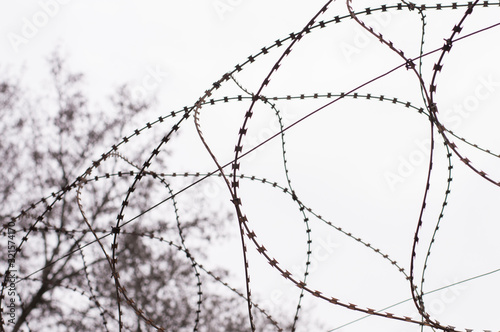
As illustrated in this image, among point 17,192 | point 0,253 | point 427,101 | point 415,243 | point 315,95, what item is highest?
point 17,192

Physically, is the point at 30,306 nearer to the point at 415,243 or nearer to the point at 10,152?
the point at 10,152

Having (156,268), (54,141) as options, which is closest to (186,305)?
(156,268)

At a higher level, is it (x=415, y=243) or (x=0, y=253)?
(x=0, y=253)

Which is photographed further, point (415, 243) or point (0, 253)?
point (0, 253)

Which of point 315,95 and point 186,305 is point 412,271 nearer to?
point 315,95

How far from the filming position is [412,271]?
2.07m

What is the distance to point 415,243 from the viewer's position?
2.16 m

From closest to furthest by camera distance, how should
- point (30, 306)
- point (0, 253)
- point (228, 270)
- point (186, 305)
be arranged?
point (30, 306) → point (0, 253) → point (186, 305) → point (228, 270)

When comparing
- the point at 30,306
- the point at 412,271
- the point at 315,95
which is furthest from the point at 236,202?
the point at 30,306

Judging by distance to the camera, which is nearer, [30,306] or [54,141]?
[30,306]

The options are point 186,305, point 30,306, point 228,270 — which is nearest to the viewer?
point 30,306

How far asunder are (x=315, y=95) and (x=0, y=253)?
7.46m

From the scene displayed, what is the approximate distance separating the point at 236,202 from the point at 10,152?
8.57m

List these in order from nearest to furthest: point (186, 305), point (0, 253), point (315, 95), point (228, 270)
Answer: point (315, 95)
point (0, 253)
point (186, 305)
point (228, 270)
